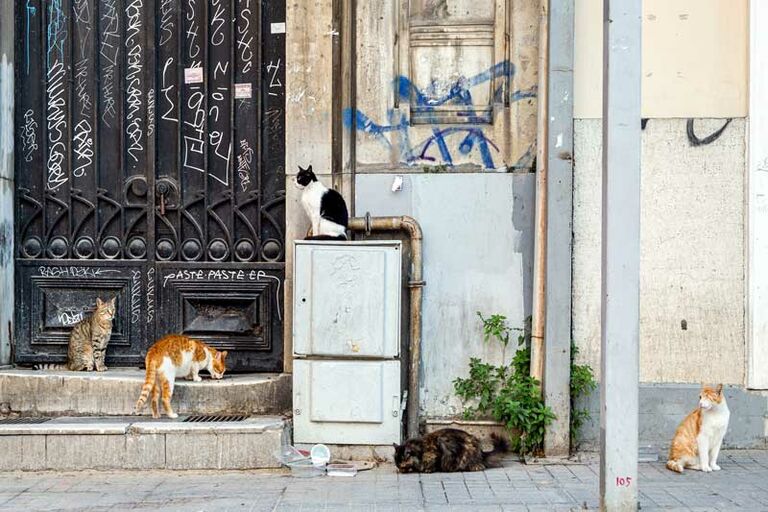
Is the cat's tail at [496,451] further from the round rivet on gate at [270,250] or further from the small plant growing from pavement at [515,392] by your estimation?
the round rivet on gate at [270,250]

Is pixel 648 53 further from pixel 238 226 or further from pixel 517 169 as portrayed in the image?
pixel 238 226

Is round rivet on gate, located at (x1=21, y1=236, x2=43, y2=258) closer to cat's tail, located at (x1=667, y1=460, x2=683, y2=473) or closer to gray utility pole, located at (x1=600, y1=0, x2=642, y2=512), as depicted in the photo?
gray utility pole, located at (x1=600, y1=0, x2=642, y2=512)

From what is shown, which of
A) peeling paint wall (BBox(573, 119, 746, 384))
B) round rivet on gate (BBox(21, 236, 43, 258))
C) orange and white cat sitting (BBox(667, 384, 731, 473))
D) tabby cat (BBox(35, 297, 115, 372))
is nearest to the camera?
orange and white cat sitting (BBox(667, 384, 731, 473))

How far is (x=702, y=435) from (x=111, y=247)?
506 cm

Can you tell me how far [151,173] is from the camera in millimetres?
7648

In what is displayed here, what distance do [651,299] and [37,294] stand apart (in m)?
5.24

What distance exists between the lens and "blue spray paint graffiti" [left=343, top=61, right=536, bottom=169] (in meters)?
7.04

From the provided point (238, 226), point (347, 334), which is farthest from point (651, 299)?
point (238, 226)

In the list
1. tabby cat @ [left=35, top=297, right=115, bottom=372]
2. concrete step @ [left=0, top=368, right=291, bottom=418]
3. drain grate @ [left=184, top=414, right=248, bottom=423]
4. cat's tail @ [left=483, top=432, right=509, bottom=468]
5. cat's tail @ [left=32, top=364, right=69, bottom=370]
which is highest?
tabby cat @ [left=35, top=297, right=115, bottom=372]

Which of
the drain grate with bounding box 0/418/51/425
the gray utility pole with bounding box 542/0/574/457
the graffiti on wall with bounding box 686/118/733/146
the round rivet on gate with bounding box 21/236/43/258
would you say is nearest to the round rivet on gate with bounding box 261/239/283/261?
the round rivet on gate with bounding box 21/236/43/258

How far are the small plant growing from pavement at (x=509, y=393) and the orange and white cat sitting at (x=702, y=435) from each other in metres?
0.94

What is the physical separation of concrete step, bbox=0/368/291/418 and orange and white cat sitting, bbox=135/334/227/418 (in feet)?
0.39

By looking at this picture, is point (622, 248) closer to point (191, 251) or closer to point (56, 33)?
point (191, 251)

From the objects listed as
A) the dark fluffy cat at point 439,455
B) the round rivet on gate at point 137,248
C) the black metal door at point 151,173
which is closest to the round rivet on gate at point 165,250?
the black metal door at point 151,173
